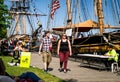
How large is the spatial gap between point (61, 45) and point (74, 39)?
12.7 meters

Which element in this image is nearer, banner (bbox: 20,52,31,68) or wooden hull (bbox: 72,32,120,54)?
banner (bbox: 20,52,31,68)

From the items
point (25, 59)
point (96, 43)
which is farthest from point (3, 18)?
point (25, 59)

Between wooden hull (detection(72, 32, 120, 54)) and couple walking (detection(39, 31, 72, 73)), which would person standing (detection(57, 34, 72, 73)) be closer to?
couple walking (detection(39, 31, 72, 73))

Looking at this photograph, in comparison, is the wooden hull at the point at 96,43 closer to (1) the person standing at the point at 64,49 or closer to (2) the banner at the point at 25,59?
(1) the person standing at the point at 64,49

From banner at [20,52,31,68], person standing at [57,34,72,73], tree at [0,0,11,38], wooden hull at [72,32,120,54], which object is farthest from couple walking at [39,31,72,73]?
tree at [0,0,11,38]

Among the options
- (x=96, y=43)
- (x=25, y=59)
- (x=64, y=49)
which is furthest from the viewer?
(x=96, y=43)

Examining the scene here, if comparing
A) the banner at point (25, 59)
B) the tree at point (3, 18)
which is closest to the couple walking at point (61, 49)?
the banner at point (25, 59)

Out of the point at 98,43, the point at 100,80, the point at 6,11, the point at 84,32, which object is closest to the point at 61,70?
the point at 100,80

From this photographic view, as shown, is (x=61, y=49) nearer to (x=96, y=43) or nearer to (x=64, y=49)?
(x=64, y=49)

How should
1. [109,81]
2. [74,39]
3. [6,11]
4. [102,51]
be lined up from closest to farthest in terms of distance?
[109,81] < [102,51] < [74,39] < [6,11]

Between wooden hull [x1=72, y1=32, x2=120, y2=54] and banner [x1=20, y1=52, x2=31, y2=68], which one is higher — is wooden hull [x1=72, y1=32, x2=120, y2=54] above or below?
above

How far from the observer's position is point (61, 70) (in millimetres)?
18141

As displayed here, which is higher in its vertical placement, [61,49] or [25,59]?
[61,49]

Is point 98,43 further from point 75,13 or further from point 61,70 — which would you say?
point 75,13
